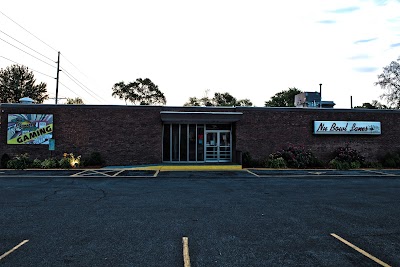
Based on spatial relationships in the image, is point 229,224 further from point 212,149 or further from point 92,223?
point 212,149

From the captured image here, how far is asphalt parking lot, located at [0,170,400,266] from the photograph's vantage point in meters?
4.53

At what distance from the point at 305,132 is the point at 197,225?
17.0 metres

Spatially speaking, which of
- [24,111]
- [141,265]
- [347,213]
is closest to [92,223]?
[141,265]

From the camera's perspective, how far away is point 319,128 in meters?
20.5

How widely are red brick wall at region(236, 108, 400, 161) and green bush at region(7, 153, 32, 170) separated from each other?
15.4 m

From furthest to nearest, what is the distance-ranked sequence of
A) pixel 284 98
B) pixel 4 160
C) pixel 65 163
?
pixel 284 98 → pixel 4 160 → pixel 65 163

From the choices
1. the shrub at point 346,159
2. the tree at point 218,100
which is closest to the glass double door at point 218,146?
the shrub at point 346,159

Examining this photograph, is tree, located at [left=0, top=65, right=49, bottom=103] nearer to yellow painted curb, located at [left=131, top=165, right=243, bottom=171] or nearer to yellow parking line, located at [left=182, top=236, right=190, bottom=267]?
yellow painted curb, located at [left=131, top=165, right=243, bottom=171]

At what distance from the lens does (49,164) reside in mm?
17422

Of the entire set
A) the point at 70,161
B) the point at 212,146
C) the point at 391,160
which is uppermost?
the point at 212,146

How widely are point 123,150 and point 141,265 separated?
15851 mm

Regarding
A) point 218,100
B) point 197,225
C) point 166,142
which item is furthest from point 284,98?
point 197,225

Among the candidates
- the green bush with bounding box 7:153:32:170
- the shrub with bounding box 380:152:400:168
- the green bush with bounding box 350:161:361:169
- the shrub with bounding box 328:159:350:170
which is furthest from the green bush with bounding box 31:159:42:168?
the shrub with bounding box 380:152:400:168

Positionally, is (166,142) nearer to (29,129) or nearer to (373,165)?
(29,129)
